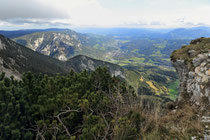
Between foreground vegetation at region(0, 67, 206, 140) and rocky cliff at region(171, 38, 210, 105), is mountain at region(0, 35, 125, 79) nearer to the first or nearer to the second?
rocky cliff at region(171, 38, 210, 105)

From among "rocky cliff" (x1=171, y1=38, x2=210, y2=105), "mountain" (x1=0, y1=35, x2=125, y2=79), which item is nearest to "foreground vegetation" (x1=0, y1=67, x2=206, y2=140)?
"rocky cliff" (x1=171, y1=38, x2=210, y2=105)

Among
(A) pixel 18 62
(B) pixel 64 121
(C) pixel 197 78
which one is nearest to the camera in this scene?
(B) pixel 64 121

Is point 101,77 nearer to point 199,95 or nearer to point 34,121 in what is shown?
point 34,121

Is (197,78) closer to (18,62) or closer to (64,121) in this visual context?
(64,121)

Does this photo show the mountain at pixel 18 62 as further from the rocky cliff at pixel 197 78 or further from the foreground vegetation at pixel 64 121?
the foreground vegetation at pixel 64 121

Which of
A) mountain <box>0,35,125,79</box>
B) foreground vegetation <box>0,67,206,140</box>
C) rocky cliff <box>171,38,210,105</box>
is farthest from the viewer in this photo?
mountain <box>0,35,125,79</box>

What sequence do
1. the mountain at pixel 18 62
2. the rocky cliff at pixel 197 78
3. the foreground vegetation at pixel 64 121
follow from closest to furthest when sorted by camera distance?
1. the foreground vegetation at pixel 64 121
2. the rocky cliff at pixel 197 78
3. the mountain at pixel 18 62

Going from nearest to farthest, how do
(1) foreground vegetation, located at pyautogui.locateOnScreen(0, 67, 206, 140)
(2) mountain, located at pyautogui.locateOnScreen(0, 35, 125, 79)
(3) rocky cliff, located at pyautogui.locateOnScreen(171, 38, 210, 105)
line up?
1. (1) foreground vegetation, located at pyautogui.locateOnScreen(0, 67, 206, 140)
2. (3) rocky cliff, located at pyautogui.locateOnScreen(171, 38, 210, 105)
3. (2) mountain, located at pyautogui.locateOnScreen(0, 35, 125, 79)

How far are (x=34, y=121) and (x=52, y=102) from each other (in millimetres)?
911

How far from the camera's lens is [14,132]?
3.97 metres

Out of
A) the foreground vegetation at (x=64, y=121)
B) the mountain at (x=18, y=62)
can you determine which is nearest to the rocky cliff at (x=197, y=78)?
the foreground vegetation at (x=64, y=121)

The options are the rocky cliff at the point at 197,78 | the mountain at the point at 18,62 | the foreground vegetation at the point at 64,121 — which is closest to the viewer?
the foreground vegetation at the point at 64,121

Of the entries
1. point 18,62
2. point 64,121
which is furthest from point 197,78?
point 18,62

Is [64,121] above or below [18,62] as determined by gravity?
above
